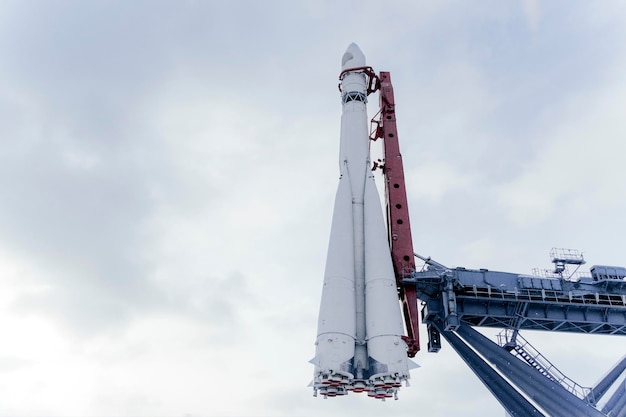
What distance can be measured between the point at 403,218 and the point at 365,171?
12.9 feet

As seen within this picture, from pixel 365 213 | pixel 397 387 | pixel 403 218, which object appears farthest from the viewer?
pixel 403 218

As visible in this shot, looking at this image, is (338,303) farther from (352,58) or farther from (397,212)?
(352,58)

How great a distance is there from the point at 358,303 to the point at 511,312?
1128 centimetres

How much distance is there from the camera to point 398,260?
33.7m

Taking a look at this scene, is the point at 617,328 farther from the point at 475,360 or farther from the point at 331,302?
the point at 331,302

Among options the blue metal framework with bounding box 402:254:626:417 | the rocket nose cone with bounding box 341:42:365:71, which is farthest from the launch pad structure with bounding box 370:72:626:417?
the rocket nose cone with bounding box 341:42:365:71

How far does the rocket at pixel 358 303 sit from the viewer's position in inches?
1030

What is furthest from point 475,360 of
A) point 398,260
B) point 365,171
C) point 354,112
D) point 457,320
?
point 354,112

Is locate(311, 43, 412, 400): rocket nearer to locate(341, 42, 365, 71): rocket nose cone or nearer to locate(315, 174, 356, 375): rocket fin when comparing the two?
locate(315, 174, 356, 375): rocket fin

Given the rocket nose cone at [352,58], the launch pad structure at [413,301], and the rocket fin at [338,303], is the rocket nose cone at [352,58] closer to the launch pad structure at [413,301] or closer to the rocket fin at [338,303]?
the launch pad structure at [413,301]

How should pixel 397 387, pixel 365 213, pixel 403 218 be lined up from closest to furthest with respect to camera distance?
pixel 397 387 → pixel 365 213 → pixel 403 218

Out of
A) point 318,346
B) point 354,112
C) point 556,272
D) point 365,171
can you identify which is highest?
point 354,112

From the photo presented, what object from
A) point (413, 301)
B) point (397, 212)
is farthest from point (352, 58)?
point (413, 301)

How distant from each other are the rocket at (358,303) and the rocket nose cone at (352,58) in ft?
22.6
